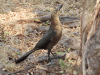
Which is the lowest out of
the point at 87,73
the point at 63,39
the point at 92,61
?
the point at 63,39

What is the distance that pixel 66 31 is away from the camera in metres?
5.18

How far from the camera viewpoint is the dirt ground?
309 cm

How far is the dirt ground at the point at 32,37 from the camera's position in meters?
3.09

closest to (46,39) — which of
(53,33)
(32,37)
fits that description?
(53,33)

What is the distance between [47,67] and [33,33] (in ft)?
6.49

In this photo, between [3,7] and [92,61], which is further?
[3,7]

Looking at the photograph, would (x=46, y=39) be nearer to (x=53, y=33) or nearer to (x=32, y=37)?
(x=53, y=33)

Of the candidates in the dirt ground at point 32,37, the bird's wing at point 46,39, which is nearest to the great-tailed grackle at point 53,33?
the bird's wing at point 46,39

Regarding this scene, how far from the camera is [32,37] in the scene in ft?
15.3

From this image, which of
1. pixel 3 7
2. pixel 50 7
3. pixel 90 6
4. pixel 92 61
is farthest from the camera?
pixel 50 7

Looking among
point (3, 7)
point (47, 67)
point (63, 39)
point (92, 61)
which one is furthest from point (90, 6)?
point (3, 7)

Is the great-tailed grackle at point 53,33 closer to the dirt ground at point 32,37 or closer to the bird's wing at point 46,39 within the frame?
the bird's wing at point 46,39

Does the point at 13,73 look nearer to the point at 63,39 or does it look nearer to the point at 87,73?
the point at 87,73

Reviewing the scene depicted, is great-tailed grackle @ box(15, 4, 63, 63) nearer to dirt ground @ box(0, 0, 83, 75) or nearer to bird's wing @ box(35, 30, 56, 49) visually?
bird's wing @ box(35, 30, 56, 49)
